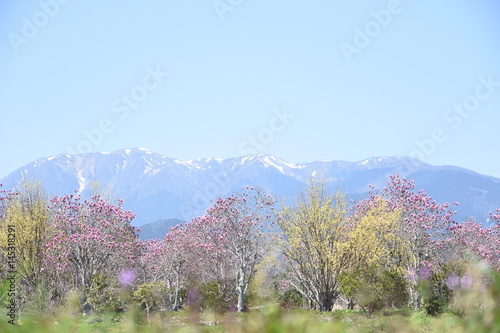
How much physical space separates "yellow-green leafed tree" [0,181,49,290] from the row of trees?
52 mm

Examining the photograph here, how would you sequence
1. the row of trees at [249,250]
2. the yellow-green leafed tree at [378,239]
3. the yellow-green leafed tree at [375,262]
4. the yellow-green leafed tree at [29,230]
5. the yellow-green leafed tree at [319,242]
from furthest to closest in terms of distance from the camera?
the yellow-green leafed tree at [378,239]
the yellow-green leafed tree at [319,242]
the row of trees at [249,250]
the yellow-green leafed tree at [29,230]
the yellow-green leafed tree at [375,262]

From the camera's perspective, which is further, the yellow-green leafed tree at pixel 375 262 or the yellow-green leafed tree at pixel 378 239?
the yellow-green leafed tree at pixel 378 239

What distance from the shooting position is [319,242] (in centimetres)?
1959

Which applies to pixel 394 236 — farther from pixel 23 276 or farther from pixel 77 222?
pixel 23 276

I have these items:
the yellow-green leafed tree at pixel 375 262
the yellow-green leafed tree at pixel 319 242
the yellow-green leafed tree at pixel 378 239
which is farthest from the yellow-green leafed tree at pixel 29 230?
the yellow-green leafed tree at pixel 378 239

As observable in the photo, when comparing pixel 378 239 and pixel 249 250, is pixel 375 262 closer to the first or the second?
pixel 378 239

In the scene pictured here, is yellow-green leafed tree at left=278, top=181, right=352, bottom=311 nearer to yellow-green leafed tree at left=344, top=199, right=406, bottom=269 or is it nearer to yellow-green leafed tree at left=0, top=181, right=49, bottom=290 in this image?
yellow-green leafed tree at left=344, top=199, right=406, bottom=269

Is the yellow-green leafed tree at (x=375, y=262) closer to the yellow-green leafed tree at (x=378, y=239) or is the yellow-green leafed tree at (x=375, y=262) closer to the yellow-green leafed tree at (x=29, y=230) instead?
the yellow-green leafed tree at (x=378, y=239)

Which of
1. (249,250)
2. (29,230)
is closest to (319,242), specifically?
(249,250)

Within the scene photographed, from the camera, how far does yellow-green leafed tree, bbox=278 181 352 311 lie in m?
19.5

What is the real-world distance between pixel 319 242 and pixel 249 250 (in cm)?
831

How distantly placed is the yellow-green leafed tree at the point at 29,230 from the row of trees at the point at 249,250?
0.05 meters

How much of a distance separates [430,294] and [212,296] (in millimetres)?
10493

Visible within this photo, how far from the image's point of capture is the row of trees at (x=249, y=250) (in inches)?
708
